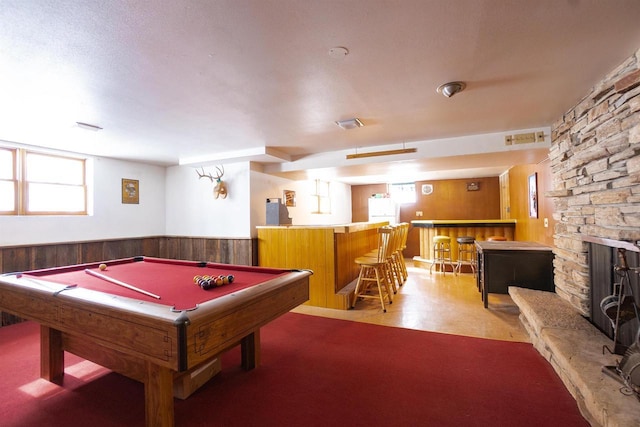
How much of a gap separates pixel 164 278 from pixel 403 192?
287 inches

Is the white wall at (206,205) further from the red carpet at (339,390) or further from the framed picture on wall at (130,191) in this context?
the red carpet at (339,390)

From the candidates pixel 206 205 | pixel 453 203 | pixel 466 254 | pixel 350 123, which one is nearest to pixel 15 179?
pixel 206 205

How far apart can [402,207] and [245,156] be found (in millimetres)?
5426

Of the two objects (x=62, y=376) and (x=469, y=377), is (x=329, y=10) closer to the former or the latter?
(x=469, y=377)

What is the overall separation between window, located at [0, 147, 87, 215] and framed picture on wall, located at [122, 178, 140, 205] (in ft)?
1.66

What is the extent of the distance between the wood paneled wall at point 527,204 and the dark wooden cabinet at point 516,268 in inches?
16.8

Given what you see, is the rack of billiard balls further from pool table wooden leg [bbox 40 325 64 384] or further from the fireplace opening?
the fireplace opening

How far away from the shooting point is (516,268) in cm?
349

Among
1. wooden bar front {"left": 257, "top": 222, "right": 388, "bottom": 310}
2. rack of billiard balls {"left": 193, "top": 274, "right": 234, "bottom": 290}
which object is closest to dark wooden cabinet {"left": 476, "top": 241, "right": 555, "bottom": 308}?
wooden bar front {"left": 257, "top": 222, "right": 388, "bottom": 310}

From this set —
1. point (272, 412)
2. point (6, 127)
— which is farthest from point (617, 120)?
point (6, 127)

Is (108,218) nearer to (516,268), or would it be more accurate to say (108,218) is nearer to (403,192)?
(516,268)

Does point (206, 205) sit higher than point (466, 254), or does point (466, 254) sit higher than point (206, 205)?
point (206, 205)

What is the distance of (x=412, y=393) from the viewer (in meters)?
2.00

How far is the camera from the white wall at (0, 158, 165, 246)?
11.8 feet
